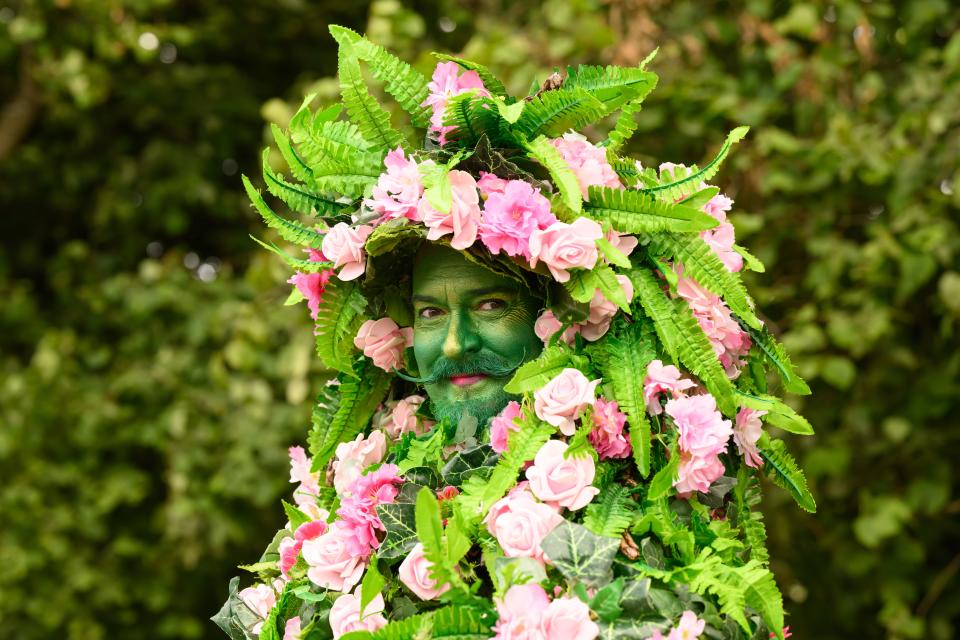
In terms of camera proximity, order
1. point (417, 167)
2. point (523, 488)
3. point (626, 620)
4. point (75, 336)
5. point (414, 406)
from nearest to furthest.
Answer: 1. point (626, 620)
2. point (523, 488)
3. point (417, 167)
4. point (414, 406)
5. point (75, 336)

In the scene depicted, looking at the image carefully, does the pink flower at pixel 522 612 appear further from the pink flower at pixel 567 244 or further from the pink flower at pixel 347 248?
the pink flower at pixel 347 248

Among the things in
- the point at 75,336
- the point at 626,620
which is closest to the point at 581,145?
the point at 626,620

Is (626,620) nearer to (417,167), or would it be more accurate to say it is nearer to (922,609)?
(417,167)

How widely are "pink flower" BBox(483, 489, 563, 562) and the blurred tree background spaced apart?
2045mm

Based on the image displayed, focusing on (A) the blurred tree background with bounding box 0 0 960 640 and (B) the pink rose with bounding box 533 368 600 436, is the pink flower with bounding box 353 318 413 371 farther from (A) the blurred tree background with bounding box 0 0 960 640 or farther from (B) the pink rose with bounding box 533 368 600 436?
(A) the blurred tree background with bounding box 0 0 960 640

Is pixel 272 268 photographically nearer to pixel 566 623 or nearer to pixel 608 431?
pixel 608 431

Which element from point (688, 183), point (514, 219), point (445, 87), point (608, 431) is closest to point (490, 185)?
point (514, 219)

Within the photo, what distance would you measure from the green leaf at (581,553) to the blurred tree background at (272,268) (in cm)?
204

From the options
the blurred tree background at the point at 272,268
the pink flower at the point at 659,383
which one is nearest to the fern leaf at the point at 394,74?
the pink flower at the point at 659,383

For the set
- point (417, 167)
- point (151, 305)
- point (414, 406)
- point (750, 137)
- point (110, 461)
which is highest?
point (417, 167)

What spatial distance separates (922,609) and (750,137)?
1.71 meters

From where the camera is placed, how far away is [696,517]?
5.69 feet

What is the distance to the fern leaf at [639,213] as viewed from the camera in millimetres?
1752

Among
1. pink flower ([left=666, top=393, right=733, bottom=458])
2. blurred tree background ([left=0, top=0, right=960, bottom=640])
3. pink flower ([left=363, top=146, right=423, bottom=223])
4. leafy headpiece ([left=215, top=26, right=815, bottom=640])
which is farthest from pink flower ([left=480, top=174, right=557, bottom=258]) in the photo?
blurred tree background ([left=0, top=0, right=960, bottom=640])
